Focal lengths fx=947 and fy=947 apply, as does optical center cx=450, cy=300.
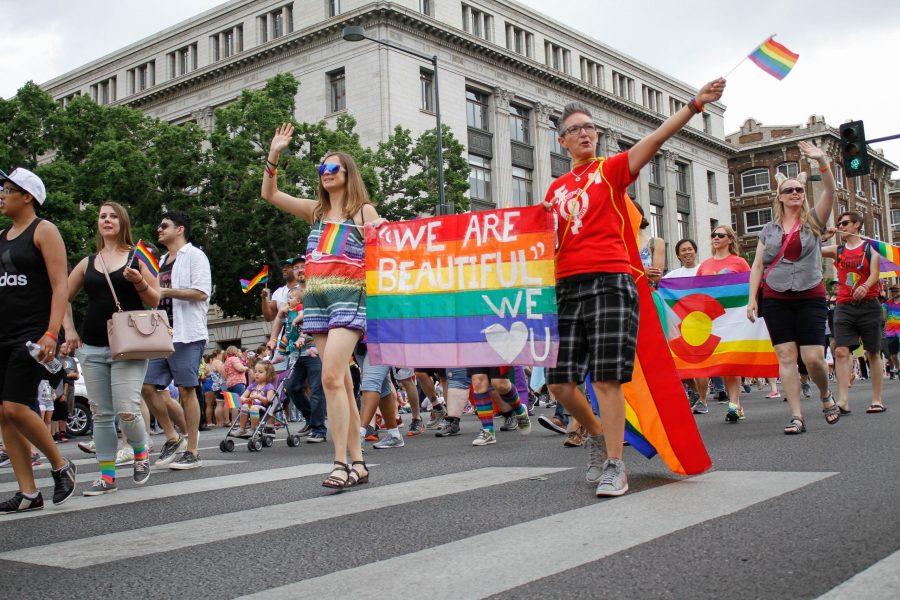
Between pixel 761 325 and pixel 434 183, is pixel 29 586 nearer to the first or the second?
pixel 761 325

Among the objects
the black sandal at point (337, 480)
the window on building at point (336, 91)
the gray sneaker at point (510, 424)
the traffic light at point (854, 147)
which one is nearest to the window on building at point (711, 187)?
the window on building at point (336, 91)

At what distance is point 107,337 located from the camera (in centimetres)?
659

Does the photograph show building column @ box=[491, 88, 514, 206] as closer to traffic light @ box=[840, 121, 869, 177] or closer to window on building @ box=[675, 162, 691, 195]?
window on building @ box=[675, 162, 691, 195]

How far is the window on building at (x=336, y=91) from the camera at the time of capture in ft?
145

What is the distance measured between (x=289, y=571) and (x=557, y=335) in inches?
91.6

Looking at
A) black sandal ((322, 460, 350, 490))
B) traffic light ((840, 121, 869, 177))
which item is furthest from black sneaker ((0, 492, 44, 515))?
traffic light ((840, 121, 869, 177))

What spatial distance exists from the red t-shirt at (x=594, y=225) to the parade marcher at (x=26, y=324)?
2.93 meters

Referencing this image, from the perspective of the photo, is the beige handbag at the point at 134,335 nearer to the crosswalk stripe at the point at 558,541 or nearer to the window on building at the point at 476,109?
the crosswalk stripe at the point at 558,541

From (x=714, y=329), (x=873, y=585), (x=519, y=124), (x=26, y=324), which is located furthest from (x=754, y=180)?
(x=873, y=585)

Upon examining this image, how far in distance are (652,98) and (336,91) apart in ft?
86.8

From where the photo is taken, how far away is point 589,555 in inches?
134

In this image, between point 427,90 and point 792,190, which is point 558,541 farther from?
point 427,90

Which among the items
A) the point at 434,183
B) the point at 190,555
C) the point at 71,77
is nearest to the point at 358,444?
the point at 190,555

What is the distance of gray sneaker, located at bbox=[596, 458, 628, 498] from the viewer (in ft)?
15.7
